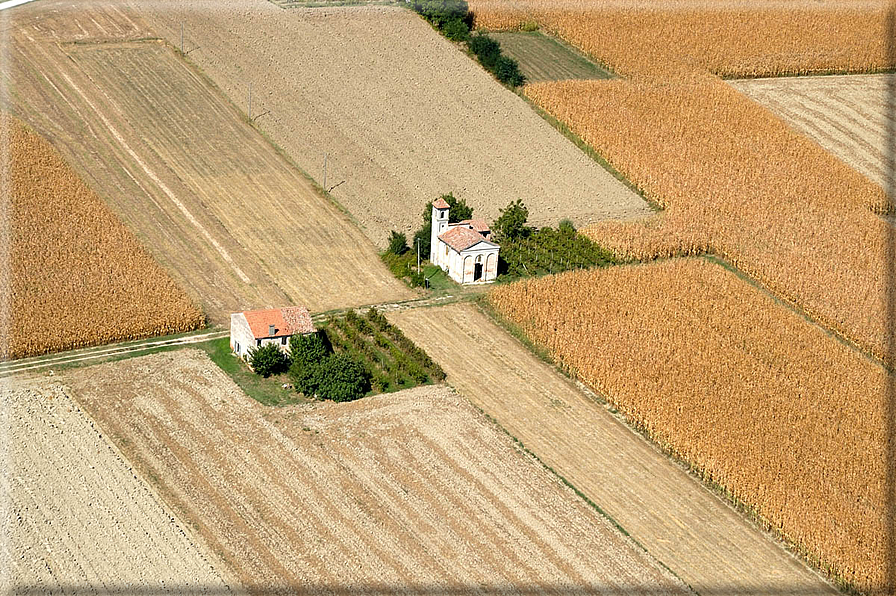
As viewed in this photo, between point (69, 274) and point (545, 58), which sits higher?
point (69, 274)

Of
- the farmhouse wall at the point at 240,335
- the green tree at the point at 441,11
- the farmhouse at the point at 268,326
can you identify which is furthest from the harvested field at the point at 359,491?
the green tree at the point at 441,11

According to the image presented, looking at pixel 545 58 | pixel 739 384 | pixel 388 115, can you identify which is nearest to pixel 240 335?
pixel 739 384

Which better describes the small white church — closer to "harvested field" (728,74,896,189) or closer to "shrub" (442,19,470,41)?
"harvested field" (728,74,896,189)

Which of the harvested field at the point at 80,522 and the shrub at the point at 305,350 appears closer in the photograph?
the harvested field at the point at 80,522

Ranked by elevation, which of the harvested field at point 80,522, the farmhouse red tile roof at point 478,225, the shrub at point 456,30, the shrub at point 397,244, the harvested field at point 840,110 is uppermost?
the shrub at point 456,30

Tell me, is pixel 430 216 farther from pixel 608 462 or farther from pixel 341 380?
pixel 608 462

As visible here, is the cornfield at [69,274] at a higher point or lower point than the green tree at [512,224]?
higher

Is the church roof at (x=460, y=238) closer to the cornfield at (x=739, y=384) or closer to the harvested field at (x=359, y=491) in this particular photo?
the cornfield at (x=739, y=384)

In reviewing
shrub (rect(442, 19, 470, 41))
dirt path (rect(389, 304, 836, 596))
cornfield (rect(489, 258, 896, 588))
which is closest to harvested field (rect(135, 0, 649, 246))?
shrub (rect(442, 19, 470, 41))
